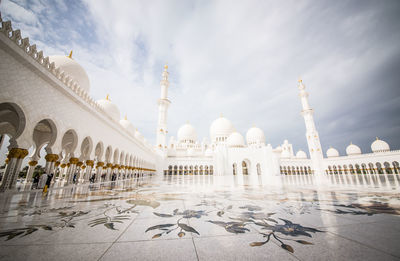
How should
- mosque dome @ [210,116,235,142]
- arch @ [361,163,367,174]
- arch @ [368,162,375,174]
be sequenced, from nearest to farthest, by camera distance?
→ arch @ [368,162,375,174] → arch @ [361,163,367,174] → mosque dome @ [210,116,235,142]

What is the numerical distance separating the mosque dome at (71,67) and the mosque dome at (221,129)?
1028 inches

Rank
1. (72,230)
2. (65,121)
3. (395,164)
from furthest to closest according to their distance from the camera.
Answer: (395,164), (65,121), (72,230)

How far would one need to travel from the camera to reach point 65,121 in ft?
23.0

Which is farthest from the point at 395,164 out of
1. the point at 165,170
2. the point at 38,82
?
the point at 38,82

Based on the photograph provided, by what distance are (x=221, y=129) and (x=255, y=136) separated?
7163mm

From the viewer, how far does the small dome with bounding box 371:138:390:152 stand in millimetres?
30953

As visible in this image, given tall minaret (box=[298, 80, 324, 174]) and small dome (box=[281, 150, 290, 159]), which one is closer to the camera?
tall minaret (box=[298, 80, 324, 174])

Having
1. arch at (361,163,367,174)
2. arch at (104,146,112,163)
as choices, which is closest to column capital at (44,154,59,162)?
arch at (104,146,112,163)

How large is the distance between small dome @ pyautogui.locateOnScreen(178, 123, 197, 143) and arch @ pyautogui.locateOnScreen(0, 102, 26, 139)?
86.7 feet

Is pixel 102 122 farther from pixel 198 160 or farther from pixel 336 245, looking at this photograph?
pixel 198 160

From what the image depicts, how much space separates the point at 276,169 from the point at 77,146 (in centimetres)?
2395

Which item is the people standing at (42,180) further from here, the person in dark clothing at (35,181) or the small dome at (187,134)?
the small dome at (187,134)

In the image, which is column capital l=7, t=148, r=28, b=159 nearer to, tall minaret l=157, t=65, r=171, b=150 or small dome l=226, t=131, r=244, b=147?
tall minaret l=157, t=65, r=171, b=150

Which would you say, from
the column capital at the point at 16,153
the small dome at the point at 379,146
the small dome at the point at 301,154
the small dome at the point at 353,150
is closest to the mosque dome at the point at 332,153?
the small dome at the point at 353,150
